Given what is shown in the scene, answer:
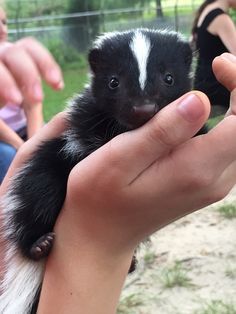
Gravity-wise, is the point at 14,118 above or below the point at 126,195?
below

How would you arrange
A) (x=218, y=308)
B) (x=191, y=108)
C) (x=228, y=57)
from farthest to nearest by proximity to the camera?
1. (x=218, y=308)
2. (x=228, y=57)
3. (x=191, y=108)

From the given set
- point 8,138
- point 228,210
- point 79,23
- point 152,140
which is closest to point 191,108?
point 152,140

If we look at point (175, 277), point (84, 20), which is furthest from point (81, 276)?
point (84, 20)

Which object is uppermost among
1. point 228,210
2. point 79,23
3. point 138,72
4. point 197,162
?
point 138,72

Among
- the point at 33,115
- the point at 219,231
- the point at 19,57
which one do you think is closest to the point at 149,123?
the point at 19,57

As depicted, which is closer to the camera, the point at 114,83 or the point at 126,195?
the point at 126,195

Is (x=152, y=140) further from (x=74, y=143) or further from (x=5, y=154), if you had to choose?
(x=5, y=154)

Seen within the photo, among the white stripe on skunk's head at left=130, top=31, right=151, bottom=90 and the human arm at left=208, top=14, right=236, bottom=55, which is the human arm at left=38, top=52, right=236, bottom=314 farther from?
the human arm at left=208, top=14, right=236, bottom=55

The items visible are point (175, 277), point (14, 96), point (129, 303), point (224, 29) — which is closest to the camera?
point (14, 96)

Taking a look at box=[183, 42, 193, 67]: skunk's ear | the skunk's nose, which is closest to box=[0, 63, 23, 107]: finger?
the skunk's nose
